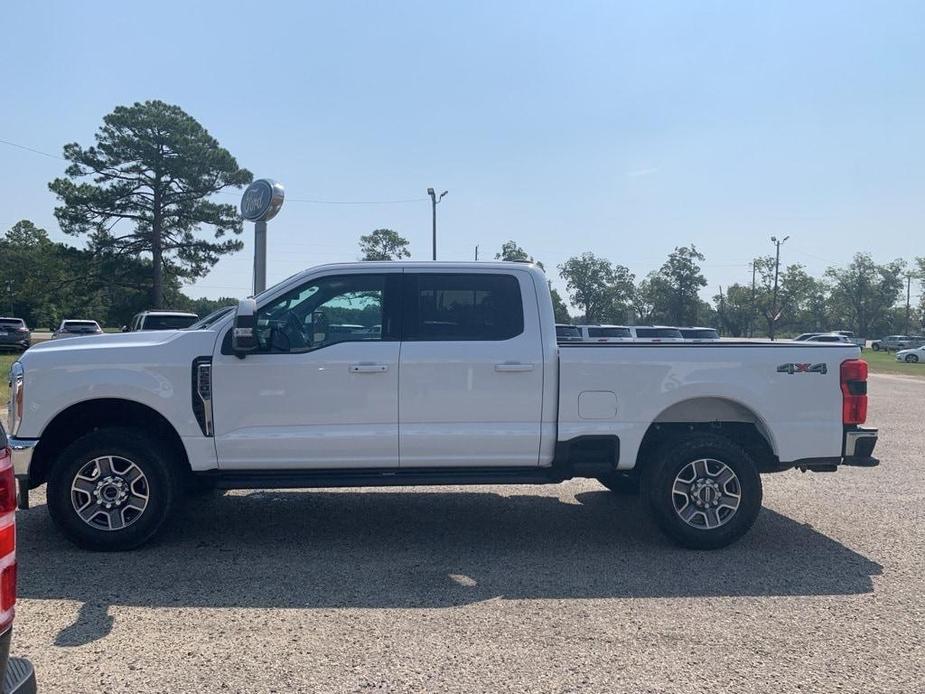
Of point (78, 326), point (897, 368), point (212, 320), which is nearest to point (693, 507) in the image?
point (212, 320)

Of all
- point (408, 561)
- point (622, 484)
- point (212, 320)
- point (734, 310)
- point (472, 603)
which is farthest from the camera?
point (734, 310)

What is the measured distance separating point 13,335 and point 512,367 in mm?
29672

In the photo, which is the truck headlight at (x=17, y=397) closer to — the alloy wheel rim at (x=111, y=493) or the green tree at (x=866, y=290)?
the alloy wheel rim at (x=111, y=493)

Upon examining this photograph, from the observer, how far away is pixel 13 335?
96.8ft

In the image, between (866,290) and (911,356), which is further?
(866,290)

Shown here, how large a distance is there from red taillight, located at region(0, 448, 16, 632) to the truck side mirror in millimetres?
2896

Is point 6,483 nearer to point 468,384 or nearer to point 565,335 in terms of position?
point 468,384

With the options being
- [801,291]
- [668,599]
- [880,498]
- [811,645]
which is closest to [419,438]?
[668,599]

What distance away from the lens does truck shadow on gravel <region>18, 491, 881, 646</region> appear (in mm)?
4762

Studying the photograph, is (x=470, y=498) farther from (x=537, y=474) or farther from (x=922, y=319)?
(x=922, y=319)

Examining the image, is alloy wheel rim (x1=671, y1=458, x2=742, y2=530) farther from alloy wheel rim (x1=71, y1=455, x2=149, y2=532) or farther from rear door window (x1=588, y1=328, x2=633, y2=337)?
rear door window (x1=588, y1=328, x2=633, y2=337)

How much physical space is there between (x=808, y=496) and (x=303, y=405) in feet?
17.2

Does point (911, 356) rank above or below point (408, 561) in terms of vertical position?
above

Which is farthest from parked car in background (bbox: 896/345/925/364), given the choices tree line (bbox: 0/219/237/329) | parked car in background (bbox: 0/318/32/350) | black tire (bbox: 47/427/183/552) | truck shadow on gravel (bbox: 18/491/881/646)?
black tire (bbox: 47/427/183/552)
